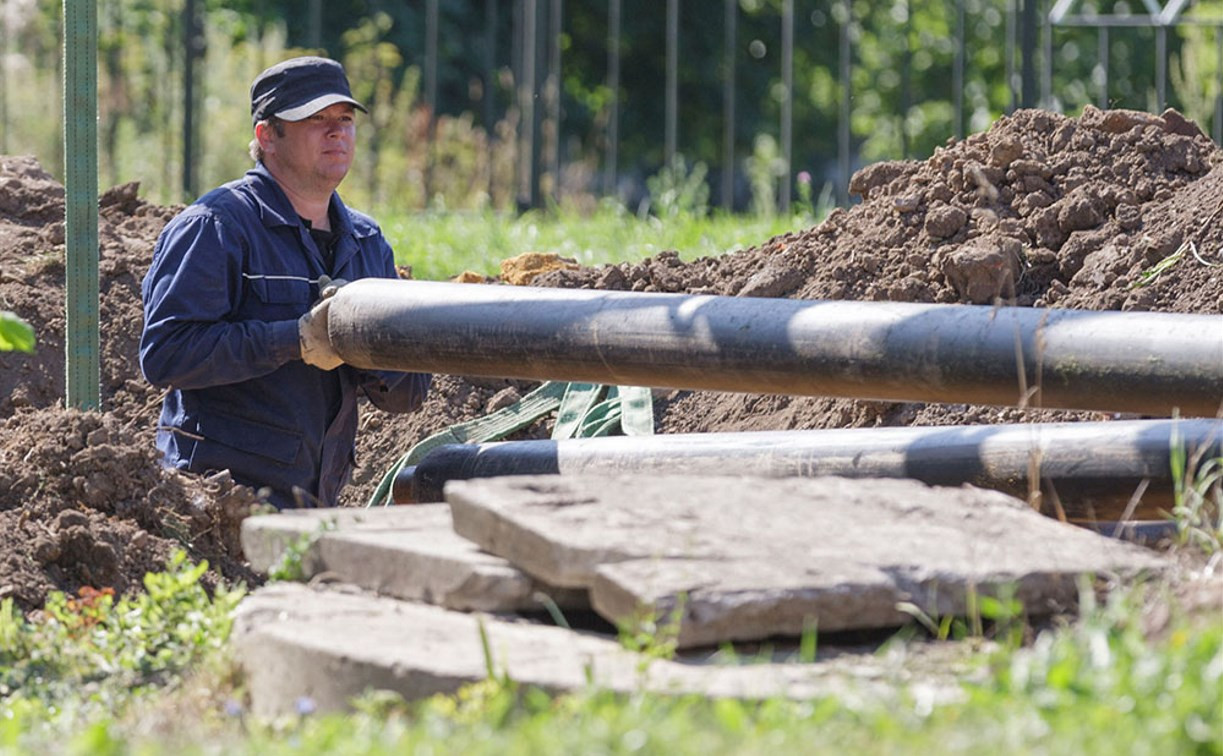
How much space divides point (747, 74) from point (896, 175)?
35.8ft

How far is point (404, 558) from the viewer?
9.57ft

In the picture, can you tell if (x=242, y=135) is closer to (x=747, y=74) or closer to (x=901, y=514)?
(x=747, y=74)

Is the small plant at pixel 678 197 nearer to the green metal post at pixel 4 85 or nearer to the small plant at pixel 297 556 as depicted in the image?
the green metal post at pixel 4 85

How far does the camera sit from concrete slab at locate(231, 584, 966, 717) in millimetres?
2514

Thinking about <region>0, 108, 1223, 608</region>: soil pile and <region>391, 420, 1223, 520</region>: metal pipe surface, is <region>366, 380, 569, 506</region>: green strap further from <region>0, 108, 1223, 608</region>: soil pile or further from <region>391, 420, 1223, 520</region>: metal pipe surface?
<region>391, 420, 1223, 520</region>: metal pipe surface

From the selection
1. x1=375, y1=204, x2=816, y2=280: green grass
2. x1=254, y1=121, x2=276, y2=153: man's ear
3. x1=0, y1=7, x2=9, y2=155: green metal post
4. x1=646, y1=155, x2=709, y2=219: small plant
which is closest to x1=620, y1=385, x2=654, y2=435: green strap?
x1=254, y1=121, x2=276, y2=153: man's ear

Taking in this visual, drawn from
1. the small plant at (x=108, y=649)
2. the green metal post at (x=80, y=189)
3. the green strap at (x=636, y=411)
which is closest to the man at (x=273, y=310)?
the green metal post at (x=80, y=189)

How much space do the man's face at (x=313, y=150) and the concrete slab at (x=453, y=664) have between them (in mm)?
2349

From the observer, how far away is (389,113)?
1323cm

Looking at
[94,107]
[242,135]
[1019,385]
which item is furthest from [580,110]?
[1019,385]

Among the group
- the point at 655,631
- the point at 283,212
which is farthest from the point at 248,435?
the point at 655,631

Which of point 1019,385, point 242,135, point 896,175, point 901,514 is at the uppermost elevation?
point 242,135

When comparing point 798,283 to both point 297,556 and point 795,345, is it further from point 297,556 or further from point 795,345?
point 297,556

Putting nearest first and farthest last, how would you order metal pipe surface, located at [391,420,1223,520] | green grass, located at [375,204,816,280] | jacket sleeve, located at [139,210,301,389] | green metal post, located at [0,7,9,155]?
metal pipe surface, located at [391,420,1223,520]
jacket sleeve, located at [139,210,301,389]
green grass, located at [375,204,816,280]
green metal post, located at [0,7,9,155]
